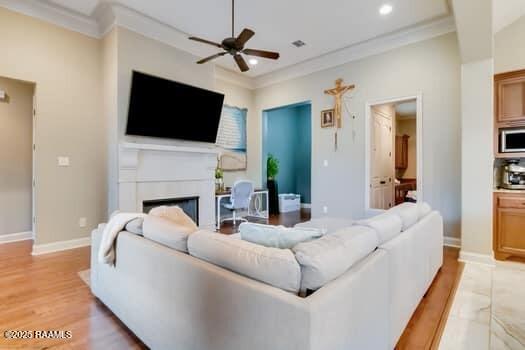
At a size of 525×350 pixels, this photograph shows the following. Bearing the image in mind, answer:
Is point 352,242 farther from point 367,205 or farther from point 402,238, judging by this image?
point 367,205

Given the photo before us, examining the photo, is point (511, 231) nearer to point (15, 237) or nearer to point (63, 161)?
point (63, 161)

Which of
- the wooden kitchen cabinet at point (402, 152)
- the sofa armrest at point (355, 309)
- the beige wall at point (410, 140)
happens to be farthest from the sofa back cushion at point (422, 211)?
the beige wall at point (410, 140)

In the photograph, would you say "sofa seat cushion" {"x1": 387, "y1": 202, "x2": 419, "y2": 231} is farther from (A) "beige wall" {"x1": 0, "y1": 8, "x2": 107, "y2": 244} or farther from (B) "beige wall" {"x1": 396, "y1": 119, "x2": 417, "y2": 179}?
(B) "beige wall" {"x1": 396, "y1": 119, "x2": 417, "y2": 179}

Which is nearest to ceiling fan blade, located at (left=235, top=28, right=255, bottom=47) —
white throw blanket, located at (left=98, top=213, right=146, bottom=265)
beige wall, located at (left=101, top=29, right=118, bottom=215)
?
beige wall, located at (left=101, top=29, right=118, bottom=215)

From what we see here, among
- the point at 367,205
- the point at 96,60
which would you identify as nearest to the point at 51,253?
the point at 96,60

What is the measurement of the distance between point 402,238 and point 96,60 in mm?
4526

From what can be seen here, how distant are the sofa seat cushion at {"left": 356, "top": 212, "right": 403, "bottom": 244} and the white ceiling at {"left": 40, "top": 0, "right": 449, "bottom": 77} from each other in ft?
9.50

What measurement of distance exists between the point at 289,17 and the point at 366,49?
5.15 ft

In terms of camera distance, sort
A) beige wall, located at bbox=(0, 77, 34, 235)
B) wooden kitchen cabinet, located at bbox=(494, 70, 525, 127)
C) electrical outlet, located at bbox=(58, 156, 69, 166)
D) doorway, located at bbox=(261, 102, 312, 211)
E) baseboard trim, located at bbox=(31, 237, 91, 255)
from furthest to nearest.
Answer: doorway, located at bbox=(261, 102, 312, 211)
beige wall, located at bbox=(0, 77, 34, 235)
electrical outlet, located at bbox=(58, 156, 69, 166)
baseboard trim, located at bbox=(31, 237, 91, 255)
wooden kitchen cabinet, located at bbox=(494, 70, 525, 127)

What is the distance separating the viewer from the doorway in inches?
293

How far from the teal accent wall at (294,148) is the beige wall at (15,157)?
5019mm

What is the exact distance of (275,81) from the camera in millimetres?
5996

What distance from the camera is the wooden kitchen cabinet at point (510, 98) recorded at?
3219 mm

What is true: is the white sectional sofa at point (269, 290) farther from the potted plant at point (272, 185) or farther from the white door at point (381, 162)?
the potted plant at point (272, 185)
